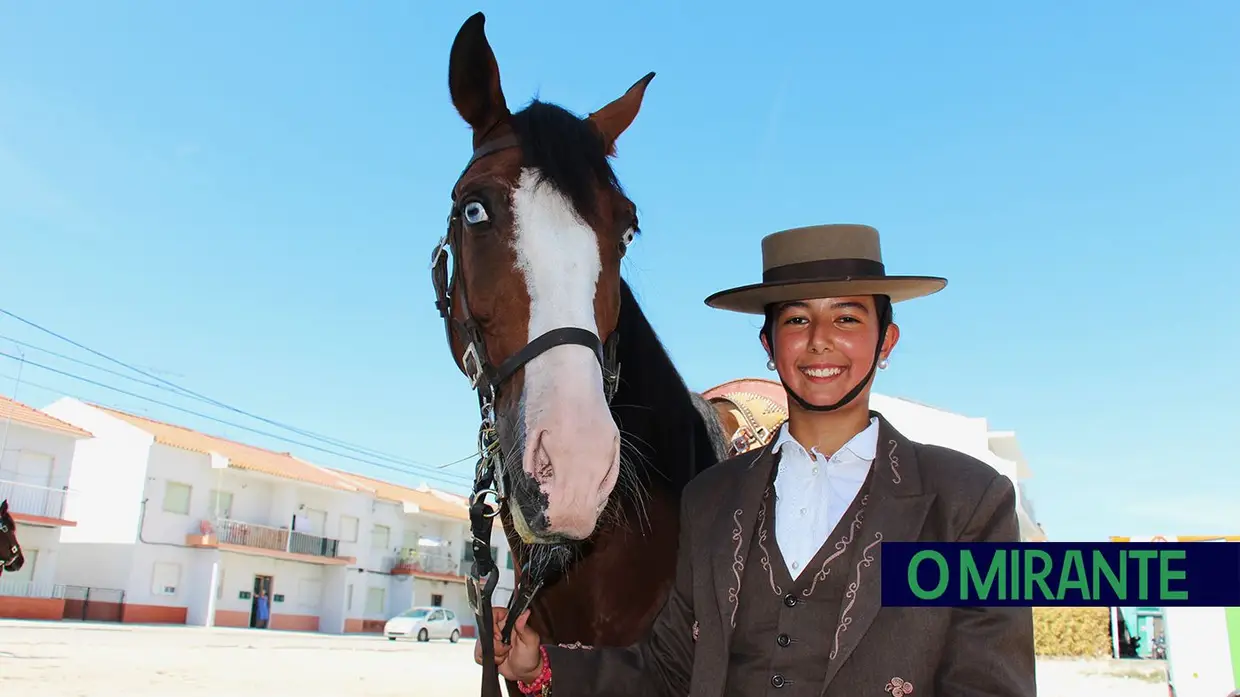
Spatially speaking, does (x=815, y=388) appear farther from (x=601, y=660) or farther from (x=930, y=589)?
(x=601, y=660)

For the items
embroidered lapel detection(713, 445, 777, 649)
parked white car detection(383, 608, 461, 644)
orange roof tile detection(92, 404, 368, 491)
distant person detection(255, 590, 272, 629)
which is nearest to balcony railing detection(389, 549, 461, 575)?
orange roof tile detection(92, 404, 368, 491)

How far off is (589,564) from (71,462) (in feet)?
115

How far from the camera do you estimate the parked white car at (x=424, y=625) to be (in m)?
32.2

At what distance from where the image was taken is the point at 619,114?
3445 mm

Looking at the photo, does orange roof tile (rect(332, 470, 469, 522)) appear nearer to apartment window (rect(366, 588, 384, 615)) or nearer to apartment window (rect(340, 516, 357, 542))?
apartment window (rect(340, 516, 357, 542))

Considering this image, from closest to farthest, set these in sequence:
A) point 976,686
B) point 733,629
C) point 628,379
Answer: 1. point 976,686
2. point 733,629
3. point 628,379

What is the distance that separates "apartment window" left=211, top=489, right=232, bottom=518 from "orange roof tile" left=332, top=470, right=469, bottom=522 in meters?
10.2

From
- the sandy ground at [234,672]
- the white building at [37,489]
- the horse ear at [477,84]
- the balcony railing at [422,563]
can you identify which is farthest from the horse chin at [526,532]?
the balcony railing at [422,563]

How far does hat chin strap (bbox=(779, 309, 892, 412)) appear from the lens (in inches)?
77.6

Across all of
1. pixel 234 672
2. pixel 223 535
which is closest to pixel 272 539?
pixel 223 535

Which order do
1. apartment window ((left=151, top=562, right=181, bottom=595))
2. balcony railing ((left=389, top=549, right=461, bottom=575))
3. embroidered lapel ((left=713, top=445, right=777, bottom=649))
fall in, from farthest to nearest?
balcony railing ((left=389, top=549, right=461, bottom=575)) < apartment window ((left=151, top=562, right=181, bottom=595)) < embroidered lapel ((left=713, top=445, right=777, bottom=649))

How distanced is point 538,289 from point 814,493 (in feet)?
2.92

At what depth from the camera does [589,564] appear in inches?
→ 114

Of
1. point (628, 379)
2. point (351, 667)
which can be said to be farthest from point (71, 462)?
point (628, 379)
